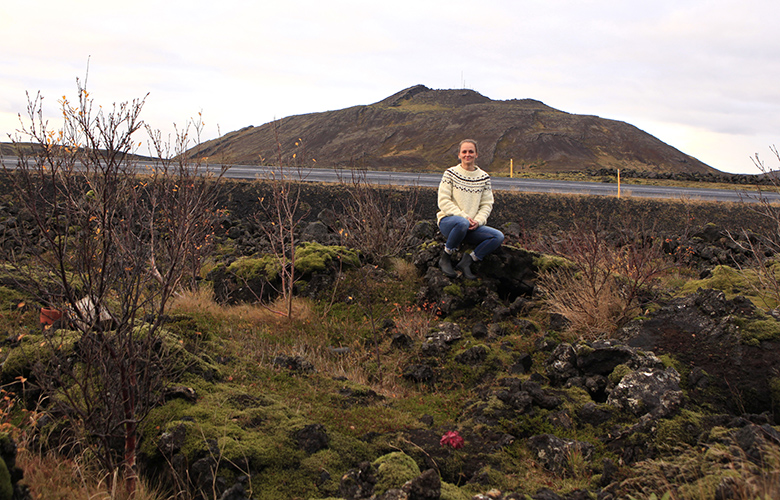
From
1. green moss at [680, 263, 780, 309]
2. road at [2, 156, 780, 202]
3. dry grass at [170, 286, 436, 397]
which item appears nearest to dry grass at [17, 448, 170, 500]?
dry grass at [170, 286, 436, 397]

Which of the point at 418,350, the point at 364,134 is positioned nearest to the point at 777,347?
the point at 418,350

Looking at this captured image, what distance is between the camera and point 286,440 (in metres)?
3.20

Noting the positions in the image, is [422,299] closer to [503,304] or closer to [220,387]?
[503,304]

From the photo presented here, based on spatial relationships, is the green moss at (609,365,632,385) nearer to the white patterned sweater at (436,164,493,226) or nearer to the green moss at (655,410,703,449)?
the green moss at (655,410,703,449)

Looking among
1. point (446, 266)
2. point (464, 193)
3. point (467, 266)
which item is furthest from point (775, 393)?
point (446, 266)

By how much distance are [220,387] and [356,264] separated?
4122 millimetres

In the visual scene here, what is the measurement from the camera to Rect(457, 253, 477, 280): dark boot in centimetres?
682

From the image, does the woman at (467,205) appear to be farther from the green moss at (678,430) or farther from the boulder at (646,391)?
the green moss at (678,430)

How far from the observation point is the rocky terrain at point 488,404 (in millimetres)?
2791

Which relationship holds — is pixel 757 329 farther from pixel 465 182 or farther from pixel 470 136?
pixel 470 136

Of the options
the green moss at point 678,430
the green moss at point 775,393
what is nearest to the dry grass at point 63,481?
the green moss at point 678,430

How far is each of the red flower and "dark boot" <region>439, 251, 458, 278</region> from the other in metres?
3.60

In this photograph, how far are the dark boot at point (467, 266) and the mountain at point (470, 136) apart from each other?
3622cm

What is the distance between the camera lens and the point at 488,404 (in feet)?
13.2
